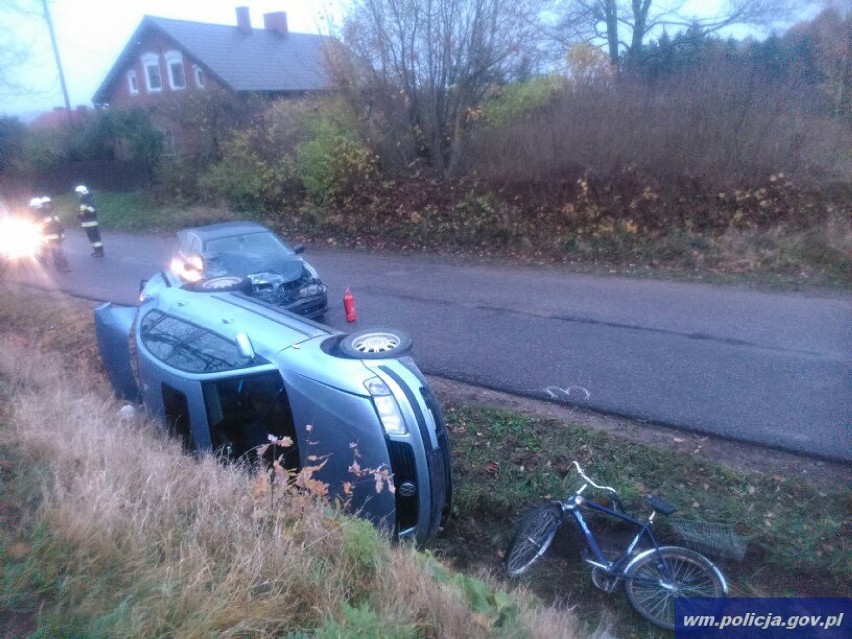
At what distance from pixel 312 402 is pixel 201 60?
99.4 ft

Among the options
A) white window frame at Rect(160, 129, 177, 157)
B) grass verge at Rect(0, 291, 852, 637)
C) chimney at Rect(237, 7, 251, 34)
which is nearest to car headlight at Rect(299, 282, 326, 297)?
grass verge at Rect(0, 291, 852, 637)

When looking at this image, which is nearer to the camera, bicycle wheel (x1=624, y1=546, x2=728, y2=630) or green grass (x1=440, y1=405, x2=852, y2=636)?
bicycle wheel (x1=624, y1=546, x2=728, y2=630)

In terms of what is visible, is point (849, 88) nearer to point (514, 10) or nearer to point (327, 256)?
point (514, 10)

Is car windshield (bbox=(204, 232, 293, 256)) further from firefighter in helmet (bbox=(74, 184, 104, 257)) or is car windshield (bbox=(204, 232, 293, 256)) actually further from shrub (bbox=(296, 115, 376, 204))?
shrub (bbox=(296, 115, 376, 204))

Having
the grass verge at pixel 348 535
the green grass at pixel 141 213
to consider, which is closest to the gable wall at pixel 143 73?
the green grass at pixel 141 213

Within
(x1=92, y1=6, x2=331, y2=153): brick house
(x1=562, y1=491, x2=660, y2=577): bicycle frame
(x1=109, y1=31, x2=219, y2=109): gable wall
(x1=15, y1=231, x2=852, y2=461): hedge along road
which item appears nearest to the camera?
(x1=562, y1=491, x2=660, y2=577): bicycle frame

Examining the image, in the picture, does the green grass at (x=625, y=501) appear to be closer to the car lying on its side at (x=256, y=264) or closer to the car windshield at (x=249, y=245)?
the car lying on its side at (x=256, y=264)

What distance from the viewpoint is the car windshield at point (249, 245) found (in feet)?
33.8

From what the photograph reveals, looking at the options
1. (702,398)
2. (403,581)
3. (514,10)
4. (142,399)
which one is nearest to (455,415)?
(702,398)

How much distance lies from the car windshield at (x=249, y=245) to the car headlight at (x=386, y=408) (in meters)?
6.47

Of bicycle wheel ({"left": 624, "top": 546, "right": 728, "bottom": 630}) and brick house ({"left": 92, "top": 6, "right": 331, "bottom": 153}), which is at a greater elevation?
brick house ({"left": 92, "top": 6, "right": 331, "bottom": 153})

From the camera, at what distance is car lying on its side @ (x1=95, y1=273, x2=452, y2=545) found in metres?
4.32

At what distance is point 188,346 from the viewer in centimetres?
532

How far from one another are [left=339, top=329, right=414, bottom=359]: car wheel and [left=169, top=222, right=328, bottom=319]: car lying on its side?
4.36m
